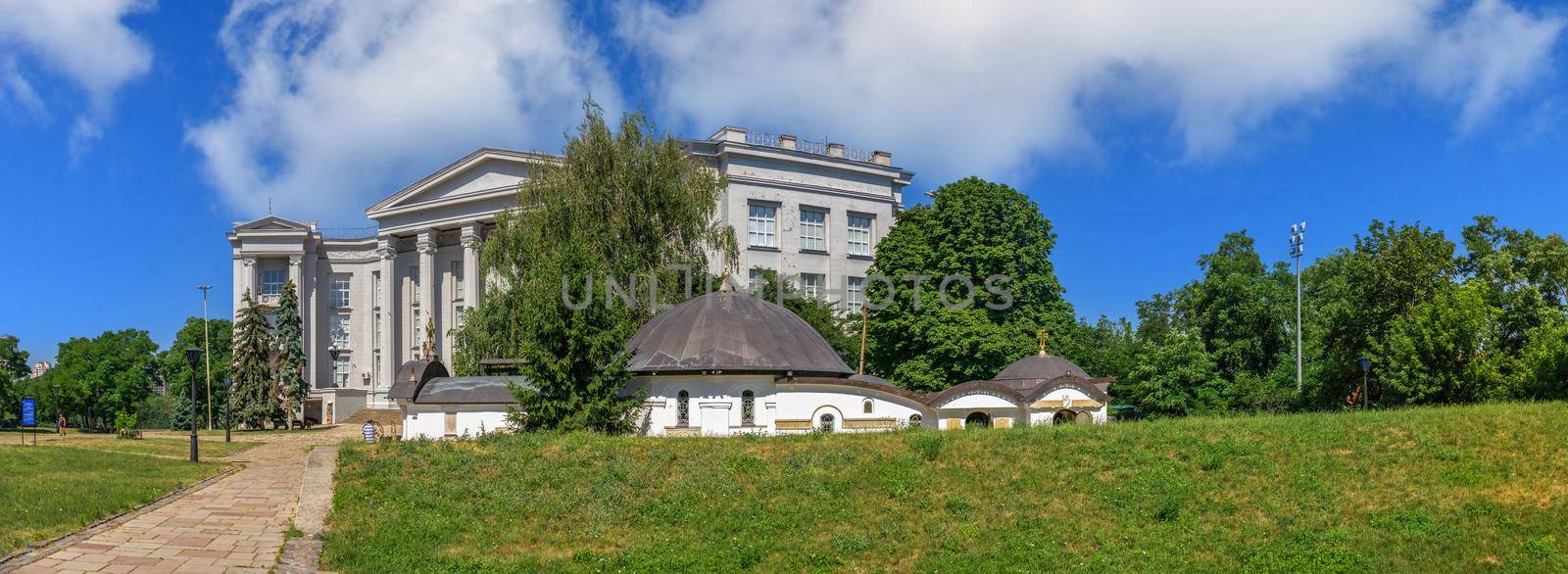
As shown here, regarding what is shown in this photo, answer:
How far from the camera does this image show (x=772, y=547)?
16453 mm

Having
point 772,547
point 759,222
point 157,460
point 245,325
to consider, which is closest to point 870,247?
point 759,222

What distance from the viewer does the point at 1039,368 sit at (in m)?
39.4

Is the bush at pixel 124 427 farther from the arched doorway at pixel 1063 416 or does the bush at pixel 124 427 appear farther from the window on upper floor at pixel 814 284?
the arched doorway at pixel 1063 416

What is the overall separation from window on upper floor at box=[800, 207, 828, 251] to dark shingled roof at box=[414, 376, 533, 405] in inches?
1175

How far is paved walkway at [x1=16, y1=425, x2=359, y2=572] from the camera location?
1406 centimetres

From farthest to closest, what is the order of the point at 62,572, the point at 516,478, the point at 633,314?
1. the point at 633,314
2. the point at 516,478
3. the point at 62,572

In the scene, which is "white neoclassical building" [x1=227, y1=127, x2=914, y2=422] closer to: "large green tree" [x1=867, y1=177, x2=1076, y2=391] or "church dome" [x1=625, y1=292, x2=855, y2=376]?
"large green tree" [x1=867, y1=177, x2=1076, y2=391]

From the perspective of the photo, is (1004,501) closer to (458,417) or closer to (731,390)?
(731,390)

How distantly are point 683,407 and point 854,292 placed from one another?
31870 millimetres

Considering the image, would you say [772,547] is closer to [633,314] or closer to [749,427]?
[749,427]

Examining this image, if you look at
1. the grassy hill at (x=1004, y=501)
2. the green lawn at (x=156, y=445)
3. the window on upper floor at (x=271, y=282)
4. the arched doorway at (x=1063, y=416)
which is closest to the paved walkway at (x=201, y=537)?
→ the grassy hill at (x=1004, y=501)

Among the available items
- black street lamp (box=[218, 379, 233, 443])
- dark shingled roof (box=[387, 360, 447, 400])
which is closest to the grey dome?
dark shingled roof (box=[387, 360, 447, 400])

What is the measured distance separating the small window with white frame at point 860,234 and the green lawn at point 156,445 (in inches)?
1271

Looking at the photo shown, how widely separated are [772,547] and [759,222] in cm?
4280
